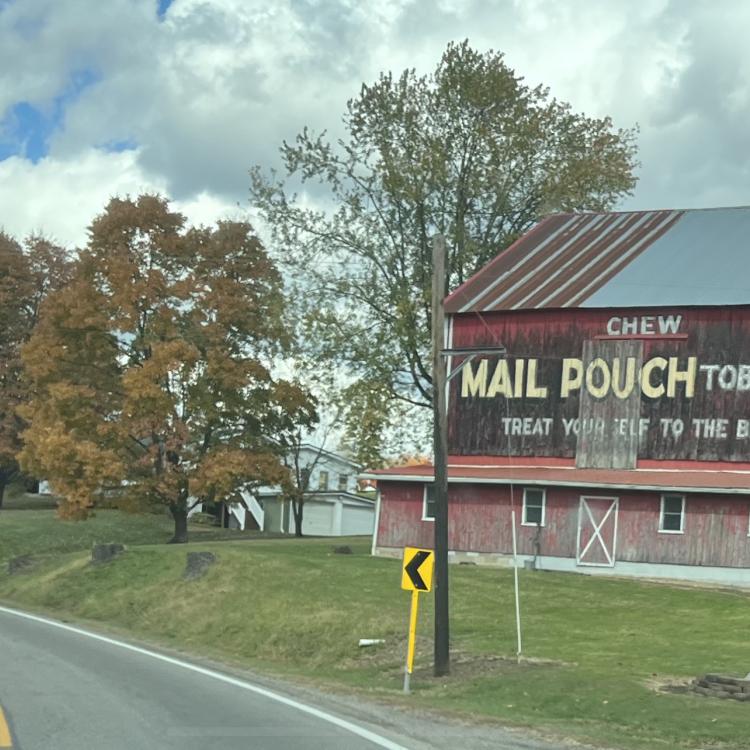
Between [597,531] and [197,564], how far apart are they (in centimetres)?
1137

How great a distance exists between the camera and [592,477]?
34.9 meters

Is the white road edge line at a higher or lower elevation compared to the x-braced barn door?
lower

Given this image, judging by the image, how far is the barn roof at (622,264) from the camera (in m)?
36.1

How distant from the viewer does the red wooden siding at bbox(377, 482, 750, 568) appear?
32.7 metres

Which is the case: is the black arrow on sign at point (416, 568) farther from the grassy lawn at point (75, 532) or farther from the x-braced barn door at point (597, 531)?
the grassy lawn at point (75, 532)

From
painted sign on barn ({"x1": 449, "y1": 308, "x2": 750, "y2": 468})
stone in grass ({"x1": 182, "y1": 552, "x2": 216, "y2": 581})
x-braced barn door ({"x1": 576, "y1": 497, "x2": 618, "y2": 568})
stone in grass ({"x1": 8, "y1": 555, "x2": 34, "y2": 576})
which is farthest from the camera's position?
stone in grass ({"x1": 8, "y1": 555, "x2": 34, "y2": 576})

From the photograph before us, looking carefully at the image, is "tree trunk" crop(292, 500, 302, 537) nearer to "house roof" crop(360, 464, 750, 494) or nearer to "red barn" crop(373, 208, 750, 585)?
"red barn" crop(373, 208, 750, 585)

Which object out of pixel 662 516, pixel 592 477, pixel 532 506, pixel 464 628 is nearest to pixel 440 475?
A: pixel 464 628

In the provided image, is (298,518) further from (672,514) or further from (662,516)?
(672,514)

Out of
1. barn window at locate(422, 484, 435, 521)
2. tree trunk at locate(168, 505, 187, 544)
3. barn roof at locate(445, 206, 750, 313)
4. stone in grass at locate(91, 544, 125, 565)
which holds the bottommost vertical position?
stone in grass at locate(91, 544, 125, 565)

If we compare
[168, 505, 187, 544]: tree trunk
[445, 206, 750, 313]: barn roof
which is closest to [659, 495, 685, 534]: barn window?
[445, 206, 750, 313]: barn roof

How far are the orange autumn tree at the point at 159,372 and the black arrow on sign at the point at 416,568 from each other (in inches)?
981

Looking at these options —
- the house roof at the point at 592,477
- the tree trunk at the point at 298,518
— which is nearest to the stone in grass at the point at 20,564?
the house roof at the point at 592,477

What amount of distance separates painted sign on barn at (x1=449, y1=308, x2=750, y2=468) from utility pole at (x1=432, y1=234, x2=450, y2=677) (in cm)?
1472
